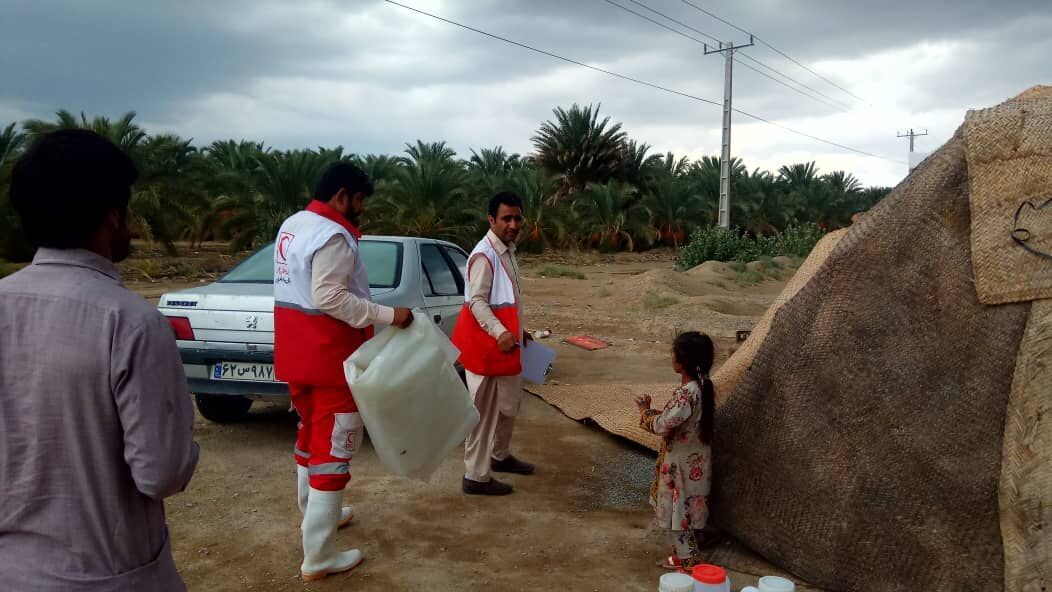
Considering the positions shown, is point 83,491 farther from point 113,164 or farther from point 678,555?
point 678,555

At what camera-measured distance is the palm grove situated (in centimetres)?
2183

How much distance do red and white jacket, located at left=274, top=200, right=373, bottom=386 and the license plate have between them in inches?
63.4

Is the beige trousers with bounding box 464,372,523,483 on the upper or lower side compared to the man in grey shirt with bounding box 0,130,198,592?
lower

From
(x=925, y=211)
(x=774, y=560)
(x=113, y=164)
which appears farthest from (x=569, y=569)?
(x=113, y=164)

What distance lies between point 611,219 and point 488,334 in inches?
1121

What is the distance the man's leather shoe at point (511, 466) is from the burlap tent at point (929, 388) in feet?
5.96

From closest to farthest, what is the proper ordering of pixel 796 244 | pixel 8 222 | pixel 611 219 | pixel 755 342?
1. pixel 755 342
2. pixel 8 222
3. pixel 796 244
4. pixel 611 219

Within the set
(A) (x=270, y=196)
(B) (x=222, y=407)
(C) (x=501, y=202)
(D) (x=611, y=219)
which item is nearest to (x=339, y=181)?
(C) (x=501, y=202)

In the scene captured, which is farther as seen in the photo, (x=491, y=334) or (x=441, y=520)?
(x=491, y=334)

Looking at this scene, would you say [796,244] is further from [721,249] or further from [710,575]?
[710,575]

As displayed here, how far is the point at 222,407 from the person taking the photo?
19.9 feet

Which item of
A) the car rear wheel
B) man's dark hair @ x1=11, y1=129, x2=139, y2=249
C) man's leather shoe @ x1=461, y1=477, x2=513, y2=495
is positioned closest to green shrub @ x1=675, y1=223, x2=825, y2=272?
the car rear wheel

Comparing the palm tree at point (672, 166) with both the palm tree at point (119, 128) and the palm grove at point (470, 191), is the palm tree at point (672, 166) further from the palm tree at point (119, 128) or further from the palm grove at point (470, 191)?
the palm tree at point (119, 128)

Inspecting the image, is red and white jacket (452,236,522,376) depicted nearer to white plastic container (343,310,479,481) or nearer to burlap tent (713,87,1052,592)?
white plastic container (343,310,479,481)
